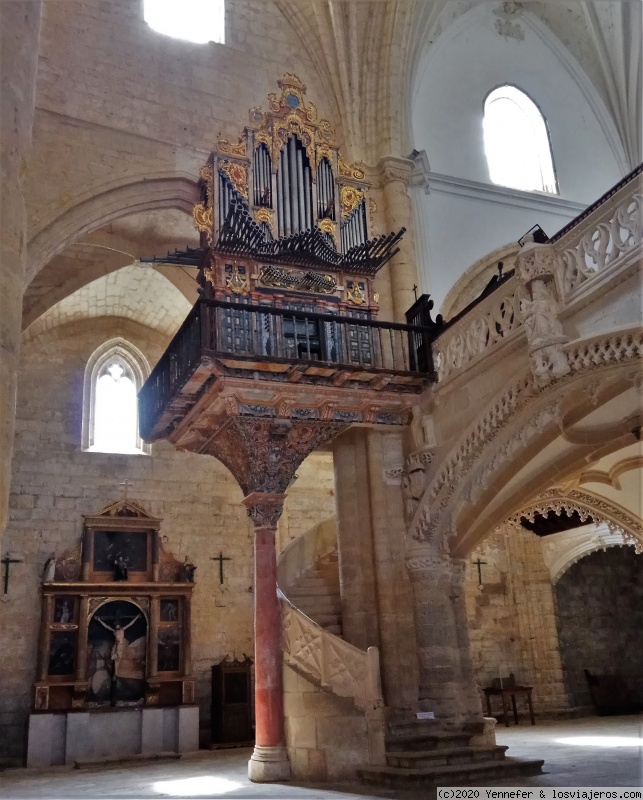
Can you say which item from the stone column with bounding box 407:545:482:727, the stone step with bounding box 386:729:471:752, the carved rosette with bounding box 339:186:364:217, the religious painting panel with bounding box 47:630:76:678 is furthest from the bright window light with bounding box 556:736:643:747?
the religious painting panel with bounding box 47:630:76:678

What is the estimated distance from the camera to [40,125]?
11594 millimetres

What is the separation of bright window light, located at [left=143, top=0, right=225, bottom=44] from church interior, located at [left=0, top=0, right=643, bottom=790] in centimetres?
4

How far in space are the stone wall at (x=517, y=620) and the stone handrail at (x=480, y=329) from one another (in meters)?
5.55

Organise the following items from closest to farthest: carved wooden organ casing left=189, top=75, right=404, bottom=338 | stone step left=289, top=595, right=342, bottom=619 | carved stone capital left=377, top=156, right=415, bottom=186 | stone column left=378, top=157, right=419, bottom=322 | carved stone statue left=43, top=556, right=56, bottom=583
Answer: carved wooden organ casing left=189, top=75, right=404, bottom=338 < stone step left=289, top=595, right=342, bottom=619 < stone column left=378, top=157, right=419, bottom=322 < carved stone capital left=377, top=156, right=415, bottom=186 < carved stone statue left=43, top=556, right=56, bottom=583

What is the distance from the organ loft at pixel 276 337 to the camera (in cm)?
981

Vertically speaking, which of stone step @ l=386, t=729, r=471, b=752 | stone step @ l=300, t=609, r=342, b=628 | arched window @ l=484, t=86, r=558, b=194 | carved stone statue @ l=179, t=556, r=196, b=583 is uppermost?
arched window @ l=484, t=86, r=558, b=194

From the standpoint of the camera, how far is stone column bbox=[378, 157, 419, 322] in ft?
40.8

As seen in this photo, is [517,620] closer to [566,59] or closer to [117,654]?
[117,654]

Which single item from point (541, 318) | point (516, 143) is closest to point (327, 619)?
point (541, 318)

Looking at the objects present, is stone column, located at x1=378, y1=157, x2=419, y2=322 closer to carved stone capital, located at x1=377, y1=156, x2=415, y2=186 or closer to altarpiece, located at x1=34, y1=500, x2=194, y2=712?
carved stone capital, located at x1=377, y1=156, x2=415, y2=186

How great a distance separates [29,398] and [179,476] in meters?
3.34

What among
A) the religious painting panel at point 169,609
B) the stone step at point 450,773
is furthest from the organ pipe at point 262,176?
the religious painting panel at point 169,609

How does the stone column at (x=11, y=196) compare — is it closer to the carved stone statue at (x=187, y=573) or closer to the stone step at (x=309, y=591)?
the stone step at (x=309, y=591)

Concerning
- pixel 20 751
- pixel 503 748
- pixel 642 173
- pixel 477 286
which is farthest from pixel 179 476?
pixel 642 173
